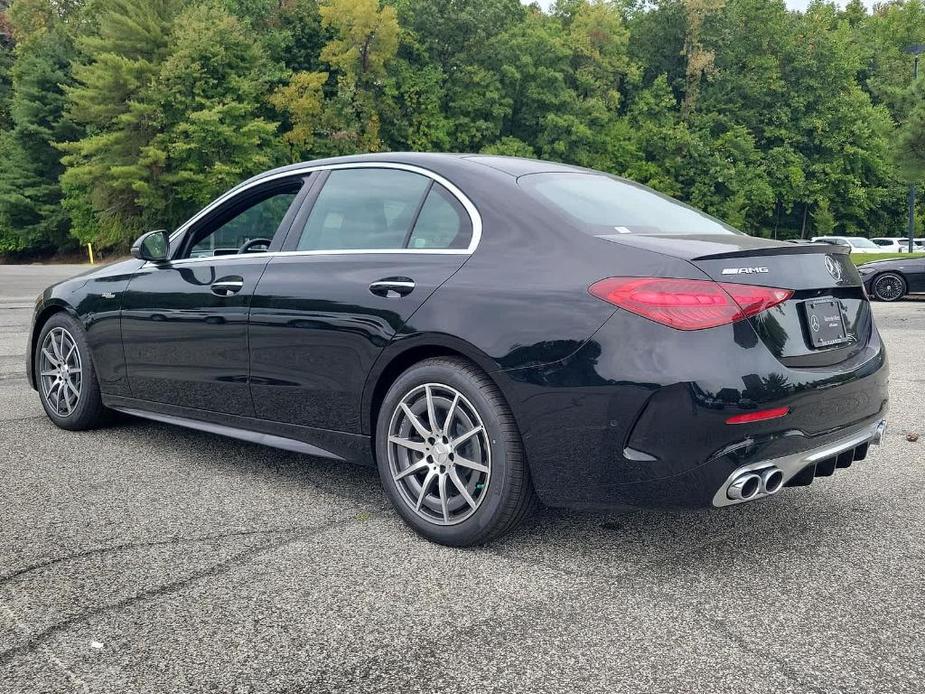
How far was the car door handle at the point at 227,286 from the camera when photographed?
420 centimetres

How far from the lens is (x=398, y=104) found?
53531 millimetres

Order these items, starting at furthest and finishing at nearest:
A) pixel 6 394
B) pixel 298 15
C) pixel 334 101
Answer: pixel 298 15 < pixel 334 101 < pixel 6 394

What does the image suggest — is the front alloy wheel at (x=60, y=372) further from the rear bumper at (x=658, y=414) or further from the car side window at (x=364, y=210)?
the rear bumper at (x=658, y=414)

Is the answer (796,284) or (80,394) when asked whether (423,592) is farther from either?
(80,394)

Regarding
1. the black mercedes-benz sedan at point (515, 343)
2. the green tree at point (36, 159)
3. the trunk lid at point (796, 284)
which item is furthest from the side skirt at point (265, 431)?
the green tree at point (36, 159)

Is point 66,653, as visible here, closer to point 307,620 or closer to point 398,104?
point 307,620

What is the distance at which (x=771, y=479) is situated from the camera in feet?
9.92

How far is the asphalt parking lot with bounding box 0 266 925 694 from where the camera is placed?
7.93 feet

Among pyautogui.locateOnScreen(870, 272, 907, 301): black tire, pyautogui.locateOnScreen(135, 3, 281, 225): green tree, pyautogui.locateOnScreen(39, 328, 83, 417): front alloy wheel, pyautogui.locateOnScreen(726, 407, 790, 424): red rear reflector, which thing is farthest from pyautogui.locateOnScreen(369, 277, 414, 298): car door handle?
pyautogui.locateOnScreen(135, 3, 281, 225): green tree

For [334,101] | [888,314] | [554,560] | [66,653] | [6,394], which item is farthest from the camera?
[334,101]

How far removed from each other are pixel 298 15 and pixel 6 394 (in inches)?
2129

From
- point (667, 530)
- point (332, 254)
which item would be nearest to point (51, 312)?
point (332, 254)

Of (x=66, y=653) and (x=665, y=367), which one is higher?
(x=665, y=367)

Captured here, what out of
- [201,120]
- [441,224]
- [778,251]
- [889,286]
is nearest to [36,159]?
[201,120]
